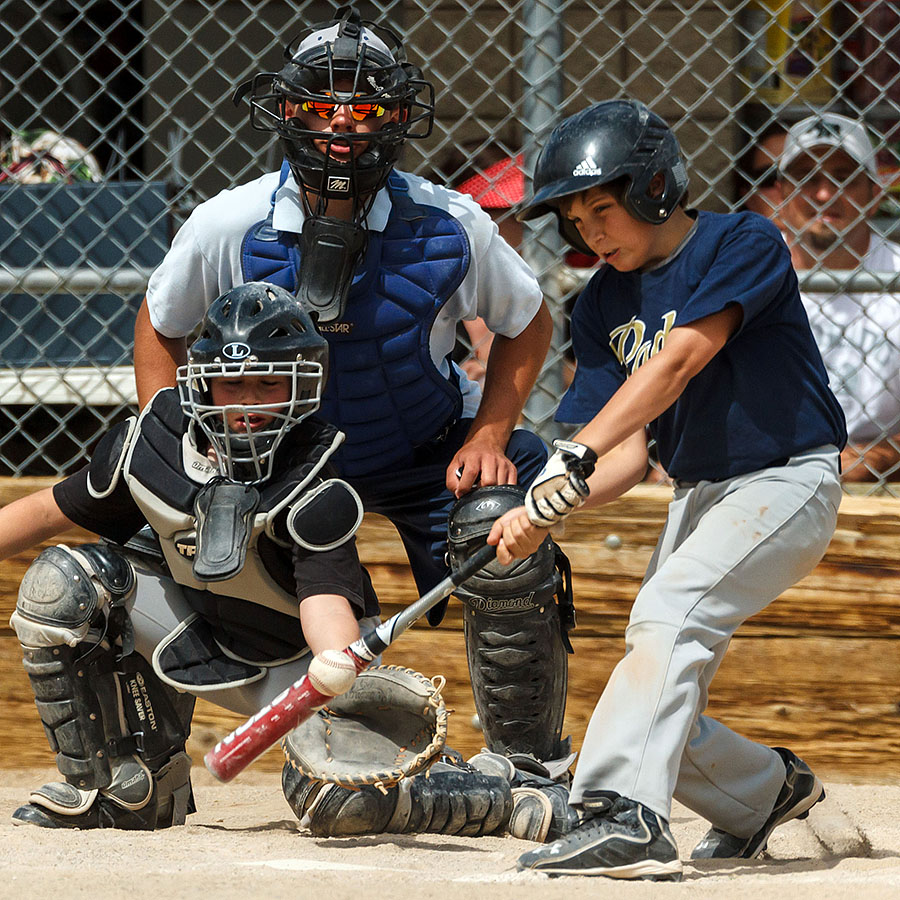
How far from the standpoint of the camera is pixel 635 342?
288cm

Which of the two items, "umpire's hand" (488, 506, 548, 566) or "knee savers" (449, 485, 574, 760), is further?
"knee savers" (449, 485, 574, 760)

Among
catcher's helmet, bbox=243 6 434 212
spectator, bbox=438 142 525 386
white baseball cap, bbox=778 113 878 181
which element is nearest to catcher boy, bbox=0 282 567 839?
catcher's helmet, bbox=243 6 434 212

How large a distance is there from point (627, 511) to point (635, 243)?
1019 millimetres

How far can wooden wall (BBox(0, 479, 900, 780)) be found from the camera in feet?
11.8

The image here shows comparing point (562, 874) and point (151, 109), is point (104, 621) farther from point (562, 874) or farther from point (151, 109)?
point (151, 109)

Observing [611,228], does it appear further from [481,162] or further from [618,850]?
[481,162]

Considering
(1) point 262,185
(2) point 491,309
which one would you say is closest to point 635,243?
(2) point 491,309

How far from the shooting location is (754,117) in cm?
523

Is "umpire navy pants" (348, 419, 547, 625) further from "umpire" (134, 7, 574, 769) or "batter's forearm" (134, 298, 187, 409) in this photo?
"batter's forearm" (134, 298, 187, 409)

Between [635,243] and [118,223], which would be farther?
[118,223]

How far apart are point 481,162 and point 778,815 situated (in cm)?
243

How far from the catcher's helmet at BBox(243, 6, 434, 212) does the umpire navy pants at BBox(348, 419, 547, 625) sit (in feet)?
2.00

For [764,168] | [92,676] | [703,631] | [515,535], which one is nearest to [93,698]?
[92,676]

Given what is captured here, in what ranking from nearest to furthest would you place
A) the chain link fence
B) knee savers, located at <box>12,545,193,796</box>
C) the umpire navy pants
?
knee savers, located at <box>12,545,193,796</box>, the umpire navy pants, the chain link fence
